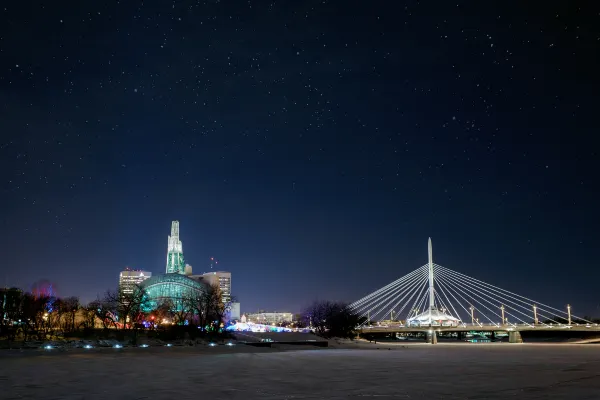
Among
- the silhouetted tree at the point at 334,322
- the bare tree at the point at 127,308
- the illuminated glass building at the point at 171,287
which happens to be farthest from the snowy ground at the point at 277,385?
the illuminated glass building at the point at 171,287

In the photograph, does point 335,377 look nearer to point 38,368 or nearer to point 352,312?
point 38,368

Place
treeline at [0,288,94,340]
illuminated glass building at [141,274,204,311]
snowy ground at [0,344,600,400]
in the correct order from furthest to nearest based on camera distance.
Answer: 1. illuminated glass building at [141,274,204,311]
2. treeline at [0,288,94,340]
3. snowy ground at [0,344,600,400]

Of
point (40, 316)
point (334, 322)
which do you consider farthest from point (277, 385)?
point (334, 322)

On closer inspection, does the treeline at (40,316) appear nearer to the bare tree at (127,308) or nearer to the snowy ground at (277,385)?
the bare tree at (127,308)

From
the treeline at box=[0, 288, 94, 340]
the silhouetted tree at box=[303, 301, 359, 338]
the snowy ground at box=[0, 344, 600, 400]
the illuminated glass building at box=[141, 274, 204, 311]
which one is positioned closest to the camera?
the snowy ground at box=[0, 344, 600, 400]

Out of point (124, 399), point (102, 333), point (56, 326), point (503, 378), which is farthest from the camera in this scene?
point (56, 326)

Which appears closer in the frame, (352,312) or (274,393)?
(274,393)

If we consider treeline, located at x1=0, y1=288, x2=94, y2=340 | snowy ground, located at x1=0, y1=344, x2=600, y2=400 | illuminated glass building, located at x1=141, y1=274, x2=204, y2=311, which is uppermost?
illuminated glass building, located at x1=141, y1=274, x2=204, y2=311

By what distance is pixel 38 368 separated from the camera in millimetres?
28250

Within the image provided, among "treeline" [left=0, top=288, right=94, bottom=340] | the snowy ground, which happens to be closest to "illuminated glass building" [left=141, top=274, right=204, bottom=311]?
"treeline" [left=0, top=288, right=94, bottom=340]

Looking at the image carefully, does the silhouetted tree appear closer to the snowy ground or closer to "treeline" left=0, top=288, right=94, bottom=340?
"treeline" left=0, top=288, right=94, bottom=340

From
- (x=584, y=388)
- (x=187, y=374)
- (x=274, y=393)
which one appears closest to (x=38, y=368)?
(x=187, y=374)

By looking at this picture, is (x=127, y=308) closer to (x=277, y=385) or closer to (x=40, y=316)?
(x=40, y=316)

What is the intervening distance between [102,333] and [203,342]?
1649cm
